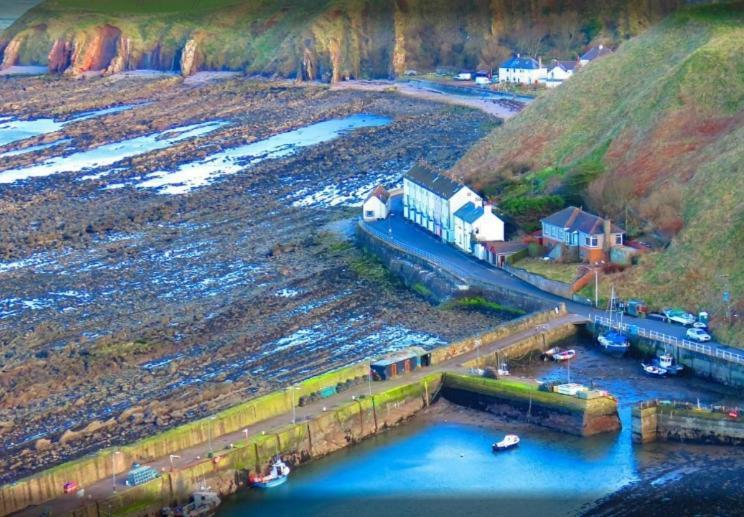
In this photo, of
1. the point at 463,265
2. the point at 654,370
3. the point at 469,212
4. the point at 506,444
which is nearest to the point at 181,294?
the point at 463,265

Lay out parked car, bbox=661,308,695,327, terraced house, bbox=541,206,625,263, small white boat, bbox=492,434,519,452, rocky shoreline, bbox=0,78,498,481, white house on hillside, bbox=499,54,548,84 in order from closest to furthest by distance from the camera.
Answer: small white boat, bbox=492,434,519,452
rocky shoreline, bbox=0,78,498,481
parked car, bbox=661,308,695,327
terraced house, bbox=541,206,625,263
white house on hillside, bbox=499,54,548,84

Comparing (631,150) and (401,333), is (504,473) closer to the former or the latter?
(401,333)

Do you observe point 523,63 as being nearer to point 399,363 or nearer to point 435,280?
point 435,280

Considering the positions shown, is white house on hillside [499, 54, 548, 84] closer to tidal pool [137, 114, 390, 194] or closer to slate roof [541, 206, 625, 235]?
tidal pool [137, 114, 390, 194]

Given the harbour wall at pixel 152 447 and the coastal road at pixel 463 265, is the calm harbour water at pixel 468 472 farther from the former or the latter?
the coastal road at pixel 463 265

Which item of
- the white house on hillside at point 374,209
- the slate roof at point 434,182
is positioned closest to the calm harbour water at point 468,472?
the slate roof at point 434,182

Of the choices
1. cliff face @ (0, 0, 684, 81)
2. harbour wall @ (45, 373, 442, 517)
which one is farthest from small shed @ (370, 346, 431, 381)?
cliff face @ (0, 0, 684, 81)
